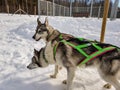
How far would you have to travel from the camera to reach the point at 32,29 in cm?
694

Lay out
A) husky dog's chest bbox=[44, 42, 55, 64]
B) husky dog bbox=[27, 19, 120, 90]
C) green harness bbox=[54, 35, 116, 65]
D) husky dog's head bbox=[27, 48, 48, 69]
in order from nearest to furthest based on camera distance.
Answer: husky dog bbox=[27, 19, 120, 90] < green harness bbox=[54, 35, 116, 65] < husky dog's chest bbox=[44, 42, 55, 64] < husky dog's head bbox=[27, 48, 48, 69]

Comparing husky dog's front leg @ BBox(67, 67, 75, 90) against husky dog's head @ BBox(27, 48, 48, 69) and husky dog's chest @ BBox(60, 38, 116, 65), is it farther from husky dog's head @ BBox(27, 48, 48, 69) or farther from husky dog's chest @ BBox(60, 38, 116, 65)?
husky dog's head @ BBox(27, 48, 48, 69)

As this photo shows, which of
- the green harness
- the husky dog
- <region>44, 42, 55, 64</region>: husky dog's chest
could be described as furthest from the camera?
<region>44, 42, 55, 64</region>: husky dog's chest

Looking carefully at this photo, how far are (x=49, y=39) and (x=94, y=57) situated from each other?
905 millimetres

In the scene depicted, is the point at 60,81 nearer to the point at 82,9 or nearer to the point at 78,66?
the point at 78,66

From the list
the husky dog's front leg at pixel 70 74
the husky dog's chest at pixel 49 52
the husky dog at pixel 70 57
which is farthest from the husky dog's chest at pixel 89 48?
the husky dog's chest at pixel 49 52

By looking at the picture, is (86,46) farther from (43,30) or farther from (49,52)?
(43,30)

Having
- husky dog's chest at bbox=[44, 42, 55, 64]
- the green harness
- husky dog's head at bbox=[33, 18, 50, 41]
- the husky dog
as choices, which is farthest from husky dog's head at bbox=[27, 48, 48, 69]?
the green harness

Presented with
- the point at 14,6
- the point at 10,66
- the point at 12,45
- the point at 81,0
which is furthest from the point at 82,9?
the point at 10,66

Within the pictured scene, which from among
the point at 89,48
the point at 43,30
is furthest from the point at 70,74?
the point at 43,30

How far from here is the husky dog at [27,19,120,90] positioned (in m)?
2.32

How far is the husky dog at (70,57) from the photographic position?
2.32 meters

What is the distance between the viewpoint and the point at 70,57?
2531 millimetres

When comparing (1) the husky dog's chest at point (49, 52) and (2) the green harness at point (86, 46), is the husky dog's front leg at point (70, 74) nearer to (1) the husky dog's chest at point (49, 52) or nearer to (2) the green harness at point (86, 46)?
(2) the green harness at point (86, 46)
